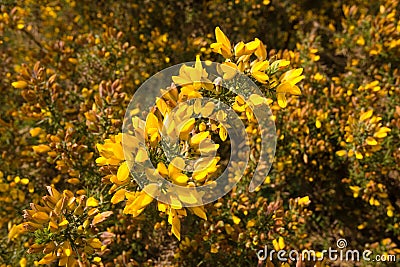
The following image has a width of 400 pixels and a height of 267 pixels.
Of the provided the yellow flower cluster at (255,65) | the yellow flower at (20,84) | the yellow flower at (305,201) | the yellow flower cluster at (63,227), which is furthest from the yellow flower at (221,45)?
the yellow flower at (20,84)

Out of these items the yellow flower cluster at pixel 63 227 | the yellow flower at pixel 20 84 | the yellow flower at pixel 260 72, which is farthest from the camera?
the yellow flower at pixel 20 84

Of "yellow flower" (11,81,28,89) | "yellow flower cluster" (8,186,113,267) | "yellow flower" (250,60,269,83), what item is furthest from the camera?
"yellow flower" (11,81,28,89)

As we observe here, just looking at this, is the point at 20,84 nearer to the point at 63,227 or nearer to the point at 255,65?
the point at 63,227

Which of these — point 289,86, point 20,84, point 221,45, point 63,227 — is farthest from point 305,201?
point 20,84

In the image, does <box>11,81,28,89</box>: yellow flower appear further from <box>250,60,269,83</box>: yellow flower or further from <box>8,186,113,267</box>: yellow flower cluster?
<box>250,60,269,83</box>: yellow flower

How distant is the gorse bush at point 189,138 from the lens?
5.07 ft

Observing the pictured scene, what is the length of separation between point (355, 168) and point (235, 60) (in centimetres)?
165

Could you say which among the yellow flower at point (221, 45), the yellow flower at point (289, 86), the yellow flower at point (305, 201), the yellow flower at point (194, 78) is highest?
the yellow flower at point (221, 45)

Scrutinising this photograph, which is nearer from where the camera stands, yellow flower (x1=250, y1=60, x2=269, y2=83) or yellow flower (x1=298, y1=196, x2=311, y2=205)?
yellow flower (x1=250, y1=60, x2=269, y2=83)

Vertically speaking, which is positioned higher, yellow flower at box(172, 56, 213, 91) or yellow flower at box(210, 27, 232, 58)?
yellow flower at box(210, 27, 232, 58)

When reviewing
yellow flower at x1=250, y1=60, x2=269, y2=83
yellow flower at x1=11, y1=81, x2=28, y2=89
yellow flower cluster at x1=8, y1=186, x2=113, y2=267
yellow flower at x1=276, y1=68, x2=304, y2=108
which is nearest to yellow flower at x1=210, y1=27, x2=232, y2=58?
yellow flower at x1=250, y1=60, x2=269, y2=83

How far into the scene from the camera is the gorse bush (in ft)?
5.07

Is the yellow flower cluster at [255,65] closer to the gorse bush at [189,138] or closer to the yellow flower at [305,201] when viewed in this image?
the gorse bush at [189,138]

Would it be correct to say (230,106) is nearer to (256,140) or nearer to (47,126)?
(256,140)
